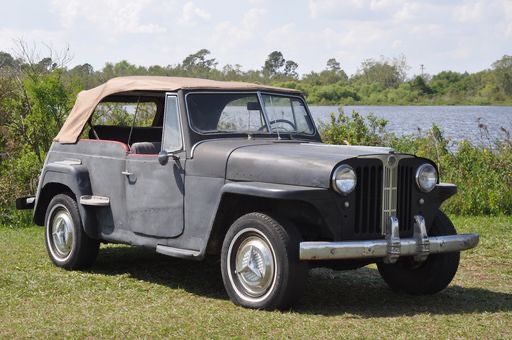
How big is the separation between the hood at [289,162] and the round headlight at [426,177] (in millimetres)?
368

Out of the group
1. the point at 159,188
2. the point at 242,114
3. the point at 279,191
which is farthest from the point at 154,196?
the point at 279,191

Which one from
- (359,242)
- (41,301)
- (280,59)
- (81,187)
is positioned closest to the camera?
(359,242)

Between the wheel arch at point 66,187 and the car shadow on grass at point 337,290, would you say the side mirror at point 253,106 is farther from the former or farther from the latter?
the wheel arch at point 66,187

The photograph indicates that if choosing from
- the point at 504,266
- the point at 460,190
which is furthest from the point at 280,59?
the point at 504,266

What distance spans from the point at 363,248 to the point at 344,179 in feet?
1.75

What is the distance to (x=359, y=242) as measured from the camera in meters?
6.91

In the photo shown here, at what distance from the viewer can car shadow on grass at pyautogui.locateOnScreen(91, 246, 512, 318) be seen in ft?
23.9

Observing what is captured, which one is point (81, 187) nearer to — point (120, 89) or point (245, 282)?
point (120, 89)

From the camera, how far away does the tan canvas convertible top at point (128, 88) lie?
8438 mm

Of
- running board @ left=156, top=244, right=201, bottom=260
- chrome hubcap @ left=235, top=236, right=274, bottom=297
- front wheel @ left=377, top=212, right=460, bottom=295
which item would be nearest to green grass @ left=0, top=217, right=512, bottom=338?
front wheel @ left=377, top=212, right=460, bottom=295

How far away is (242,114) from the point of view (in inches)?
336

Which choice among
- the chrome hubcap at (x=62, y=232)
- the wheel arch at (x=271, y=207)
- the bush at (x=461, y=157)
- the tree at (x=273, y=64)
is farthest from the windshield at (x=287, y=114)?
the tree at (x=273, y=64)

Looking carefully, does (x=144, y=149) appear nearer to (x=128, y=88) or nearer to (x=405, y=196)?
(x=128, y=88)

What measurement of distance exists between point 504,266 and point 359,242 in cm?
308
